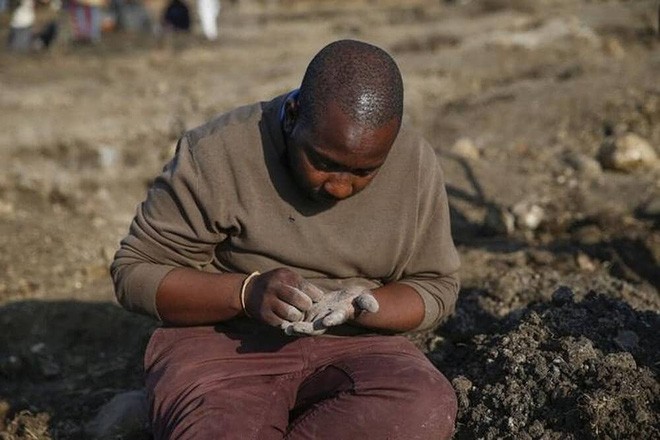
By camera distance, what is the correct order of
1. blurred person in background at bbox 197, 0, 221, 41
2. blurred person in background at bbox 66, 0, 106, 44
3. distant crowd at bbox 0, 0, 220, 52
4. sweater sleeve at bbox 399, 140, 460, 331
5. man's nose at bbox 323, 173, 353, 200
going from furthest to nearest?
blurred person in background at bbox 197, 0, 221, 41 < blurred person in background at bbox 66, 0, 106, 44 < distant crowd at bbox 0, 0, 220, 52 < sweater sleeve at bbox 399, 140, 460, 331 < man's nose at bbox 323, 173, 353, 200

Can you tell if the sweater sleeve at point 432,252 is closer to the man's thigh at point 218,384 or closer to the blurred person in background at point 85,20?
the man's thigh at point 218,384

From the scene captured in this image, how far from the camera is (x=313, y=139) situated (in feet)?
7.88

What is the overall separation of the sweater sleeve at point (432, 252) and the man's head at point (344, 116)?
0.27 meters

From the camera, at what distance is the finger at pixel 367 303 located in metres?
2.40

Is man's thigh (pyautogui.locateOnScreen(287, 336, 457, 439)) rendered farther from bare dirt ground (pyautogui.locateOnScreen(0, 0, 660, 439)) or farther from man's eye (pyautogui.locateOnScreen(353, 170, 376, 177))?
man's eye (pyautogui.locateOnScreen(353, 170, 376, 177))

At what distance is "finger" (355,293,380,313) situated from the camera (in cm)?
240

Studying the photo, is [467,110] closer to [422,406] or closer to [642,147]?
[642,147]

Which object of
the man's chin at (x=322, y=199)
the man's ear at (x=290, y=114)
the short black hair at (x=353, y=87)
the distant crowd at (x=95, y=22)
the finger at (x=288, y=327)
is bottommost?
the distant crowd at (x=95, y=22)

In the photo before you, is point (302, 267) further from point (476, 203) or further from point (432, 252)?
point (476, 203)

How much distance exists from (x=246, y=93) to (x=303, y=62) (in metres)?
1.99

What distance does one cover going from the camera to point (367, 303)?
2.40 m

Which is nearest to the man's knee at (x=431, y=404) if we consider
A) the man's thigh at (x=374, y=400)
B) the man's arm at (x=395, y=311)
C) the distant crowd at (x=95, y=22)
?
the man's thigh at (x=374, y=400)

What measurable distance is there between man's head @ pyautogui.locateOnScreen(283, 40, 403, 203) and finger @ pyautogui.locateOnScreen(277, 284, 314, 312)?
279mm

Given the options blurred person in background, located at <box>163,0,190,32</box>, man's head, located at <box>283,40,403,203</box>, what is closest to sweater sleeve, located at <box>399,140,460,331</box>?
man's head, located at <box>283,40,403,203</box>
